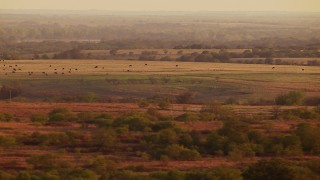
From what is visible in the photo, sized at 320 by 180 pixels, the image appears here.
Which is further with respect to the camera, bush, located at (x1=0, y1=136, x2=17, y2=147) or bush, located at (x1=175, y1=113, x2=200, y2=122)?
bush, located at (x1=175, y1=113, x2=200, y2=122)

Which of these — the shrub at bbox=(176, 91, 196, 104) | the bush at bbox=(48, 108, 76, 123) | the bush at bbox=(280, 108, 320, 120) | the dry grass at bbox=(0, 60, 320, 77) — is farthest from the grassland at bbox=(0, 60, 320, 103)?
the bush at bbox=(48, 108, 76, 123)

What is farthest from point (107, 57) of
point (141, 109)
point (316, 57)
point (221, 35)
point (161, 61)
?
point (221, 35)

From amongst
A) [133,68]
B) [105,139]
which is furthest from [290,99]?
[133,68]

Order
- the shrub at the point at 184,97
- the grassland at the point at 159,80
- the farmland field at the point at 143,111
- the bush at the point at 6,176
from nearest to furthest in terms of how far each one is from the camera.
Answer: the bush at the point at 6,176 < the farmland field at the point at 143,111 < the shrub at the point at 184,97 < the grassland at the point at 159,80

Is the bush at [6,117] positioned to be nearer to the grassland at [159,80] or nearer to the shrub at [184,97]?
the grassland at [159,80]

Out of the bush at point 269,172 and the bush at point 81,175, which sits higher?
the bush at point 269,172

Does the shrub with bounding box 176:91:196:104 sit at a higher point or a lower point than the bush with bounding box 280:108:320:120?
lower

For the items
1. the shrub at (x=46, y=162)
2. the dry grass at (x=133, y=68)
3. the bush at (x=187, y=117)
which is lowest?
the shrub at (x=46, y=162)

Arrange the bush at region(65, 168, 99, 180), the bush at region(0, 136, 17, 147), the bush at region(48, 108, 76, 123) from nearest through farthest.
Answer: the bush at region(65, 168, 99, 180)
the bush at region(0, 136, 17, 147)
the bush at region(48, 108, 76, 123)

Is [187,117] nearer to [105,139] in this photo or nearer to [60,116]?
[60,116]

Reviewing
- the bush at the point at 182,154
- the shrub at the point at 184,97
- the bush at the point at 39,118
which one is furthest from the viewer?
the shrub at the point at 184,97

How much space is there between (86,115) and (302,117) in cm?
844

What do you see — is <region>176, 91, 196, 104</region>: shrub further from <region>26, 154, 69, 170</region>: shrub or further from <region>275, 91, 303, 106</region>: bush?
<region>26, 154, 69, 170</region>: shrub

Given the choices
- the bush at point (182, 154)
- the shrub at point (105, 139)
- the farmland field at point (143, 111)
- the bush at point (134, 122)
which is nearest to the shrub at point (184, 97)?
the farmland field at point (143, 111)
